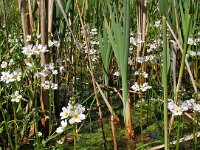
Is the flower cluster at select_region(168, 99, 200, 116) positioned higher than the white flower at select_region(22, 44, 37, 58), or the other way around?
the white flower at select_region(22, 44, 37, 58)

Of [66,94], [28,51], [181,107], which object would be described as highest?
[28,51]

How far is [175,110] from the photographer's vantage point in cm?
197

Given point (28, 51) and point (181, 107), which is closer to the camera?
point (181, 107)

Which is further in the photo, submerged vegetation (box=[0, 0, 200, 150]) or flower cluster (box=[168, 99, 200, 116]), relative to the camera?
submerged vegetation (box=[0, 0, 200, 150])

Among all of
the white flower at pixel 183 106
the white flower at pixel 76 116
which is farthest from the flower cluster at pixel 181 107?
the white flower at pixel 76 116

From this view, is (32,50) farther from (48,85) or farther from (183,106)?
(183,106)

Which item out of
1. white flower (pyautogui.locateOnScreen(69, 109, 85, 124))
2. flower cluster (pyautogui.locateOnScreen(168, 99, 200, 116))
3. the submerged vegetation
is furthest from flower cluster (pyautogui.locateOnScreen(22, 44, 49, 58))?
flower cluster (pyautogui.locateOnScreen(168, 99, 200, 116))

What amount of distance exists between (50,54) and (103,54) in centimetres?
47

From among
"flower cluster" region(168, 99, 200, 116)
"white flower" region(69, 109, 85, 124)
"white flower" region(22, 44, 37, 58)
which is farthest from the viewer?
"white flower" region(22, 44, 37, 58)

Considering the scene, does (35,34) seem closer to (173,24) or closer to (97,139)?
(97,139)

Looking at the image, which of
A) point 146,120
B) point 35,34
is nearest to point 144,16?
point 146,120

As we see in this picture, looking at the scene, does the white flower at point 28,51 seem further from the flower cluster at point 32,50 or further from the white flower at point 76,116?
the white flower at point 76,116

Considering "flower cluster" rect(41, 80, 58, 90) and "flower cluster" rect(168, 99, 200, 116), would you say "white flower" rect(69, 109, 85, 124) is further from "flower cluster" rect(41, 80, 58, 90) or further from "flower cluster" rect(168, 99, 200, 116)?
"flower cluster" rect(41, 80, 58, 90)

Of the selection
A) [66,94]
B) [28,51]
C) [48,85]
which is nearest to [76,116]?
[28,51]
